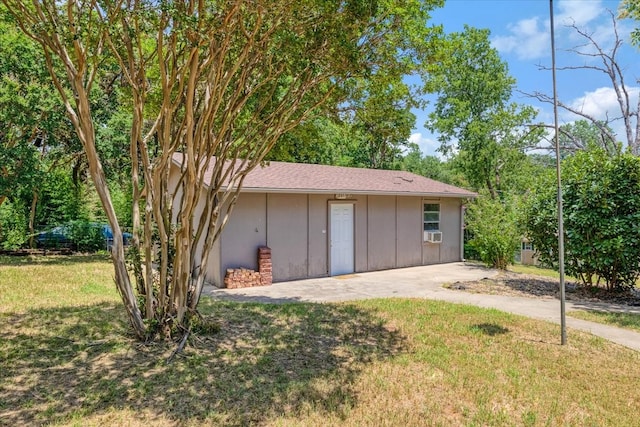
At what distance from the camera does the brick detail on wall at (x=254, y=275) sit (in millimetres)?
9047

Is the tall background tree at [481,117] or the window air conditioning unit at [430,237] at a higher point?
the tall background tree at [481,117]

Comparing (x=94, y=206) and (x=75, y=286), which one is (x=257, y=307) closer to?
(x=75, y=286)

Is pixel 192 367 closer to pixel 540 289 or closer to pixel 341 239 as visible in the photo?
pixel 341 239

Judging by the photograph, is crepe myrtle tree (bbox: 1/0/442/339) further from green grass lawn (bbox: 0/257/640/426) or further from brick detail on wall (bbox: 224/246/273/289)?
brick detail on wall (bbox: 224/246/273/289)

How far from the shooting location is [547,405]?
142 inches

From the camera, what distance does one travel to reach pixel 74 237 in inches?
627

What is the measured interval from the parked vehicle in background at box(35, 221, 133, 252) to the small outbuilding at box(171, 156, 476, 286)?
705cm

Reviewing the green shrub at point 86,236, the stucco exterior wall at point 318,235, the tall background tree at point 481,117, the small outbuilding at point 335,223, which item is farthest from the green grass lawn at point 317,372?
the tall background tree at point 481,117

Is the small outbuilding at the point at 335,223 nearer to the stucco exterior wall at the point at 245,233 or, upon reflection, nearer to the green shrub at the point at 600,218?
the stucco exterior wall at the point at 245,233

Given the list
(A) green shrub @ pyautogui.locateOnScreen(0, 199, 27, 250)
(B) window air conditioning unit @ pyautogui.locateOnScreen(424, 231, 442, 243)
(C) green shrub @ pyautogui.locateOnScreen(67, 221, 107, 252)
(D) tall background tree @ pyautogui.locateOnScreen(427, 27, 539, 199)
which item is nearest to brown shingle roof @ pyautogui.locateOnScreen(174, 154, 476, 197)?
(B) window air conditioning unit @ pyautogui.locateOnScreen(424, 231, 442, 243)

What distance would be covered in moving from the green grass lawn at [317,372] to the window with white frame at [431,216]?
7.08m

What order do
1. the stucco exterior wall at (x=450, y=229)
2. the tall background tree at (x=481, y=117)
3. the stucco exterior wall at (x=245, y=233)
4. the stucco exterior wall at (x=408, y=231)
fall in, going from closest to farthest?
1. the stucco exterior wall at (x=245, y=233)
2. the stucco exterior wall at (x=408, y=231)
3. the stucco exterior wall at (x=450, y=229)
4. the tall background tree at (x=481, y=117)

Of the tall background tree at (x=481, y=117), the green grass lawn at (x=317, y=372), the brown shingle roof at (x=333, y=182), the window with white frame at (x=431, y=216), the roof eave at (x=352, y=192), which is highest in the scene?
the tall background tree at (x=481, y=117)

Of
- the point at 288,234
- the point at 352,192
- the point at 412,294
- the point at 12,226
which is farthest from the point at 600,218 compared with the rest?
the point at 12,226
